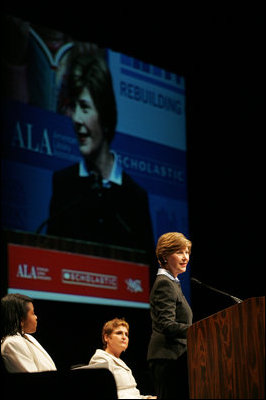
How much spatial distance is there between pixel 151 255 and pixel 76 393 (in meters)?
3.15

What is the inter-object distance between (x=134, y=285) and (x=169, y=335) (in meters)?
2.78

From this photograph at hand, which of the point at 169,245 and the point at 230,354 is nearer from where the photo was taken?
the point at 230,354

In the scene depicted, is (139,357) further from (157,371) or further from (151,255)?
(157,371)

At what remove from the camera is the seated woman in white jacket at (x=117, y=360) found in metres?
3.76

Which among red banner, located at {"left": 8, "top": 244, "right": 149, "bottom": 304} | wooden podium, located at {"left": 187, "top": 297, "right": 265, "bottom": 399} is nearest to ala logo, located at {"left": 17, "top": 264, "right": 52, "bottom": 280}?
red banner, located at {"left": 8, "top": 244, "right": 149, "bottom": 304}

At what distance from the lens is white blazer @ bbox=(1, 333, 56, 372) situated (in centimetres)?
322

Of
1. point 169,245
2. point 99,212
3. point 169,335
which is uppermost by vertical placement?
point 99,212

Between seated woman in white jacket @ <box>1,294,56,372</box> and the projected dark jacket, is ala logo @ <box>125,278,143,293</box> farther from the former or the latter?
seated woman in white jacket @ <box>1,294,56,372</box>

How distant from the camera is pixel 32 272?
516 centimetres

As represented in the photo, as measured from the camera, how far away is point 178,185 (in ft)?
20.8

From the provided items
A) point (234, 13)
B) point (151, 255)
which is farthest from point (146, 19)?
point (151, 255)

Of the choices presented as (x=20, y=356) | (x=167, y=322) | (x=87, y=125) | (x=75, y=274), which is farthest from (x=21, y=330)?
(x=87, y=125)

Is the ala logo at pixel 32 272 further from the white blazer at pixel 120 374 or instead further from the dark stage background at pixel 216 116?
the dark stage background at pixel 216 116

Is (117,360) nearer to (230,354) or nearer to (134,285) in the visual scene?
(230,354)
